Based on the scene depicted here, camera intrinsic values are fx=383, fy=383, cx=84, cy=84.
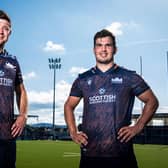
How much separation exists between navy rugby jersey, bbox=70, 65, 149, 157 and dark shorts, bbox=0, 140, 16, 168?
71cm

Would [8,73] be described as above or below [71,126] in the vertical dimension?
above

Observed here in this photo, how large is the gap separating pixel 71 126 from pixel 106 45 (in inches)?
35.6

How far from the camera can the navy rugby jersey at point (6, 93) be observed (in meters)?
3.83

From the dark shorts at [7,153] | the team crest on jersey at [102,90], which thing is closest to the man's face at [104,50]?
the team crest on jersey at [102,90]

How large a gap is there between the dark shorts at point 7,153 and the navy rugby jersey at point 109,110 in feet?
2.34

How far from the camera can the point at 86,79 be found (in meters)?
3.97

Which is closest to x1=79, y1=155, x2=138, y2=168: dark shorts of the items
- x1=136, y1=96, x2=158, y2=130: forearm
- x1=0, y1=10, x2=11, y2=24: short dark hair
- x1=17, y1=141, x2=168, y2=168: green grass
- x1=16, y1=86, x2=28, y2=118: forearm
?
x1=136, y1=96, x2=158, y2=130: forearm

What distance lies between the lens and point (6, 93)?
3.86 metres

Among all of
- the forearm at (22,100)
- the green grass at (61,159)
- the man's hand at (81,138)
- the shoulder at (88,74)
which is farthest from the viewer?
the green grass at (61,159)

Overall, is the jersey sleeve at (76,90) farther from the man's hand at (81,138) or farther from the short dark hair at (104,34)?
the short dark hair at (104,34)

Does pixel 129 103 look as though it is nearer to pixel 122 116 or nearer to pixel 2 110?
pixel 122 116

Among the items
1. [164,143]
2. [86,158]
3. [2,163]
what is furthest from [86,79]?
[164,143]

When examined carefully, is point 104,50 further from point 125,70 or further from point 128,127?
point 128,127

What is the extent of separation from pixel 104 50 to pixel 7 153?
142cm
